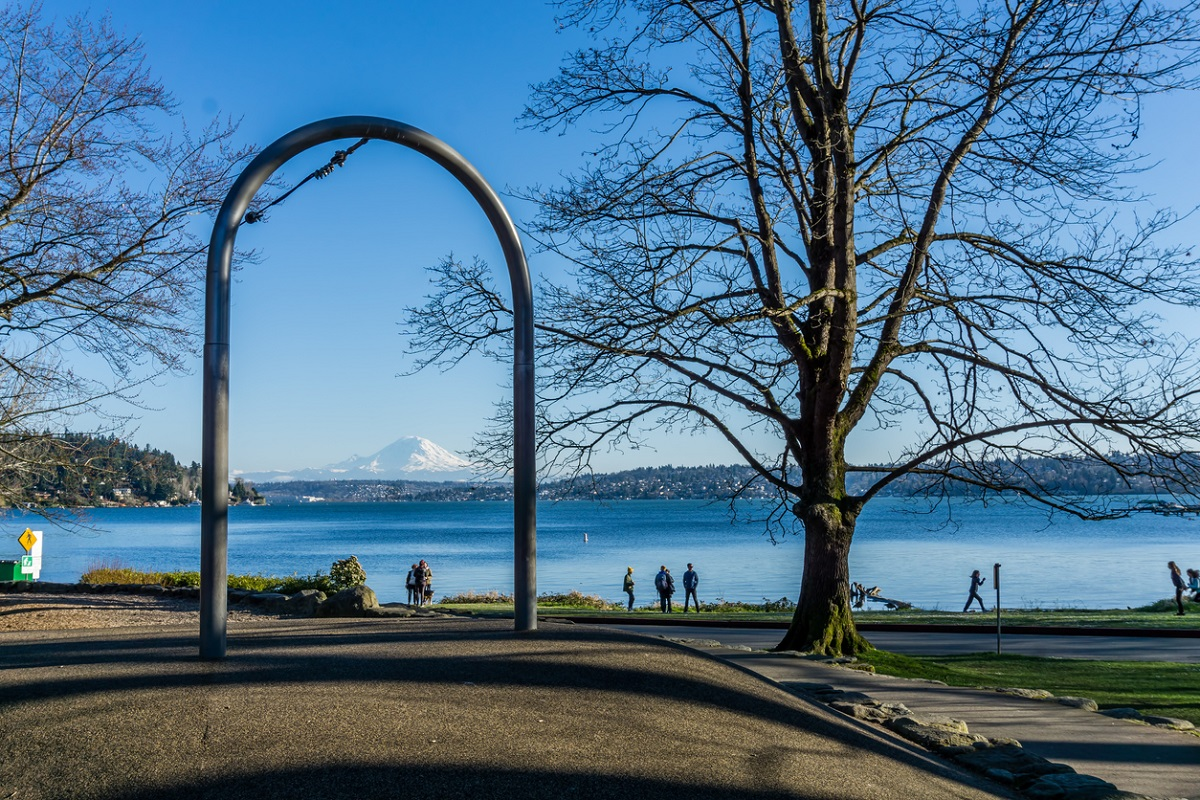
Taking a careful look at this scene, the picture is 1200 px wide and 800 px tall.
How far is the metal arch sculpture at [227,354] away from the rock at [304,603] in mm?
7002

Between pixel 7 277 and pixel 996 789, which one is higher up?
pixel 7 277

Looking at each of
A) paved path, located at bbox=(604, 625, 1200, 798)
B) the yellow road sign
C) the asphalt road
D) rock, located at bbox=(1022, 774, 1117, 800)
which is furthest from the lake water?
rock, located at bbox=(1022, 774, 1117, 800)

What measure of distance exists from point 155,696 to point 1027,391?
1198 centimetres

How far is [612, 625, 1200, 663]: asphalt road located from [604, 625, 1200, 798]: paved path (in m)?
4.84

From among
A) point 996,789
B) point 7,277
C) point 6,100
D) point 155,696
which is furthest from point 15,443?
point 996,789

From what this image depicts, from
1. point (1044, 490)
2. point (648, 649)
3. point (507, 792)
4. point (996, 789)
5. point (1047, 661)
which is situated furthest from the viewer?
point (1047, 661)

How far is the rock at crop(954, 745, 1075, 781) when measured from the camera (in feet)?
22.9

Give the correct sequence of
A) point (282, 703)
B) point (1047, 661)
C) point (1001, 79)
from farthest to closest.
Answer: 1. point (1047, 661)
2. point (1001, 79)
3. point (282, 703)

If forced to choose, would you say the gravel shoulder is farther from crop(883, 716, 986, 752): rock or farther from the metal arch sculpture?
crop(883, 716, 986, 752): rock

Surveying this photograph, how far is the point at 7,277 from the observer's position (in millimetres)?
13609

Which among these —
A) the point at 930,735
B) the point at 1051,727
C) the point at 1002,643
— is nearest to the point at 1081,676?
the point at 1002,643

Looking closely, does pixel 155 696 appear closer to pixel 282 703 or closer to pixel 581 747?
pixel 282 703

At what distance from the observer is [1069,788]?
6543 millimetres

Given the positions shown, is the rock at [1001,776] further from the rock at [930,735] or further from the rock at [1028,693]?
the rock at [1028,693]
